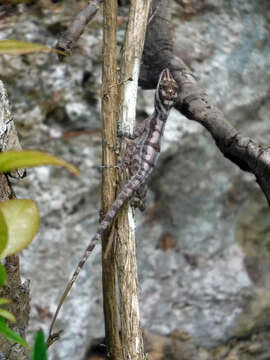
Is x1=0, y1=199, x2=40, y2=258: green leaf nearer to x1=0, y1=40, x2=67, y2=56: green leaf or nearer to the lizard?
x1=0, y1=40, x2=67, y2=56: green leaf

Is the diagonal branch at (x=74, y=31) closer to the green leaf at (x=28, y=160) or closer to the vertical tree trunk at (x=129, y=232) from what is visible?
the vertical tree trunk at (x=129, y=232)

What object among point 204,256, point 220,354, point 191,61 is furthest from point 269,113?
point 220,354

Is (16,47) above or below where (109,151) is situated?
above

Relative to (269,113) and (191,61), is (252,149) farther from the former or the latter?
(269,113)

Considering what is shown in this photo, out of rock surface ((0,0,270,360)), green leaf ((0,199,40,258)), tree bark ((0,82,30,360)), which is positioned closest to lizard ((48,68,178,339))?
tree bark ((0,82,30,360))

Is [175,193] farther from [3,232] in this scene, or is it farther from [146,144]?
[3,232]

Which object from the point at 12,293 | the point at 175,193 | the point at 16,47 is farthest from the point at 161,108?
the point at 175,193
